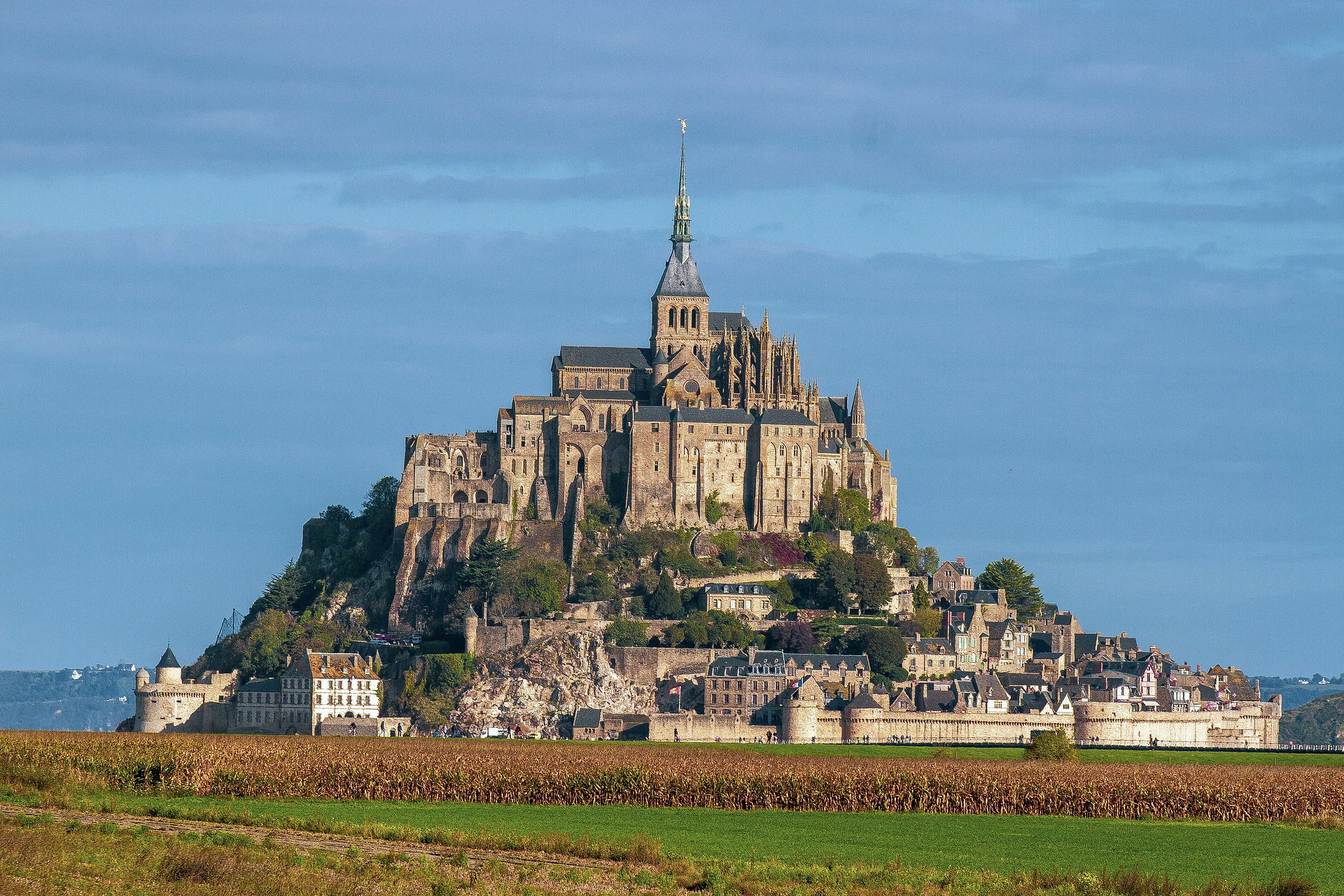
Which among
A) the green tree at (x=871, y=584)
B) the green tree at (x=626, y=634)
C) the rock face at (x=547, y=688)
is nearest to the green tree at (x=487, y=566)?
the rock face at (x=547, y=688)

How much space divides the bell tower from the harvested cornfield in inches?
2672

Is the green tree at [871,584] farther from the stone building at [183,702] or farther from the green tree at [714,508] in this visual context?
the stone building at [183,702]

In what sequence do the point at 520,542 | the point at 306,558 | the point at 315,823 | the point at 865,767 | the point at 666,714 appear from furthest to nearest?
the point at 306,558 → the point at 520,542 → the point at 666,714 → the point at 865,767 → the point at 315,823

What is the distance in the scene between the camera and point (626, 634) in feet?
367

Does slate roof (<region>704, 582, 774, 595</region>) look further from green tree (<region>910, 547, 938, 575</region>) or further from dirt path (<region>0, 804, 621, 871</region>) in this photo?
dirt path (<region>0, 804, 621, 871</region>)

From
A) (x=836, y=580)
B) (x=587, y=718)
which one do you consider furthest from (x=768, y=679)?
(x=836, y=580)

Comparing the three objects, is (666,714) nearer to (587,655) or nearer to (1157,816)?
(587,655)

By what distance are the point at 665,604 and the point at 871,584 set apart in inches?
463

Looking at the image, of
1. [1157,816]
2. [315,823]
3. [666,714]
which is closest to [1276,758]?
[666,714]

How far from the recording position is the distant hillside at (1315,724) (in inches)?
7096

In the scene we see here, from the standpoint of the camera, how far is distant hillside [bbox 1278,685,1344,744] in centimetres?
18025

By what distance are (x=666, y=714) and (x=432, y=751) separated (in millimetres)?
39237

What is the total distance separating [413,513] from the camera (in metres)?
122

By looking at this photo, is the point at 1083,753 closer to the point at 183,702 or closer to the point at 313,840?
the point at 183,702
